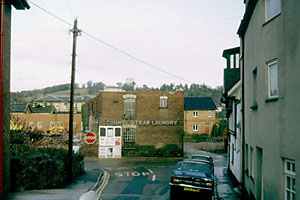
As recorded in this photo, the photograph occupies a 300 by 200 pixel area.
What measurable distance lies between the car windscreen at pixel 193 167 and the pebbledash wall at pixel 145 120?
20813 mm

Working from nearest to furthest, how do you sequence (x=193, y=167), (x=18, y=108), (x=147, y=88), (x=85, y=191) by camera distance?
1. (x=85, y=191)
2. (x=193, y=167)
3. (x=18, y=108)
4. (x=147, y=88)

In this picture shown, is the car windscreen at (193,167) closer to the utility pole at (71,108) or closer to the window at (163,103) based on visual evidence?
the utility pole at (71,108)

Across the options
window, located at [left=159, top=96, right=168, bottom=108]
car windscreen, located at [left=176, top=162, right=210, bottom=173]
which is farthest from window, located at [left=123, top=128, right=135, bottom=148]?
car windscreen, located at [left=176, top=162, right=210, bottom=173]

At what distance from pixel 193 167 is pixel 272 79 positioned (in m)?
6.54

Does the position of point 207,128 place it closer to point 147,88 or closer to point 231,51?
point 231,51

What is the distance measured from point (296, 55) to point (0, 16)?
10853 millimetres

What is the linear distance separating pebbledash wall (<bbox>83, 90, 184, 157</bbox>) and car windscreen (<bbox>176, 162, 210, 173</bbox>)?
20.8m

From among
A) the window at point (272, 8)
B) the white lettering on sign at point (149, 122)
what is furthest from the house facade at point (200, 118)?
the window at point (272, 8)

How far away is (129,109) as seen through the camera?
36.7m

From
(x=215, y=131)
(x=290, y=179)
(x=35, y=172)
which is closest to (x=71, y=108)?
→ (x=35, y=172)

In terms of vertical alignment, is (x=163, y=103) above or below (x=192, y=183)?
above

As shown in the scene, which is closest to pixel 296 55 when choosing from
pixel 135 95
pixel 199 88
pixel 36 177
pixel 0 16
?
pixel 0 16

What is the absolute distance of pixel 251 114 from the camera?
13.8 m

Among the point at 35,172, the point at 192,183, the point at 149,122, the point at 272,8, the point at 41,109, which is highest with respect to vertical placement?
the point at 272,8
